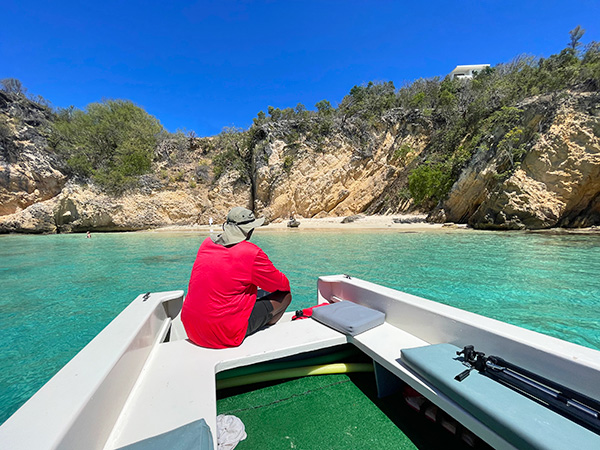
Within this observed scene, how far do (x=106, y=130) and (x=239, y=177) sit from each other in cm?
1227

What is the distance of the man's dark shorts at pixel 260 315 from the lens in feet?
6.32

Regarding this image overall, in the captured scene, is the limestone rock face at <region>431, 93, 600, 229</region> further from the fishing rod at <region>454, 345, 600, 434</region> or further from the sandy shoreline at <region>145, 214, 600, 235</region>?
the fishing rod at <region>454, 345, 600, 434</region>

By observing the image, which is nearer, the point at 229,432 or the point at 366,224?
the point at 229,432

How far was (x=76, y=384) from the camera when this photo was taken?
1.02m

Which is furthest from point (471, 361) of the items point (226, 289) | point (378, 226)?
point (378, 226)

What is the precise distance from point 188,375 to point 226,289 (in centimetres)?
54

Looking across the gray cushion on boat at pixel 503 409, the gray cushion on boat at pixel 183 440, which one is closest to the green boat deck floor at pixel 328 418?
the gray cushion on boat at pixel 503 409

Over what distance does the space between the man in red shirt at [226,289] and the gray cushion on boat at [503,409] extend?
110cm

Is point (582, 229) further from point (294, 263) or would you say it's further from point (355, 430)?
point (355, 430)

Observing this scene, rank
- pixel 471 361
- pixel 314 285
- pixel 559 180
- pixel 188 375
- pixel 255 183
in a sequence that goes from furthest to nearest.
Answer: pixel 255 183 < pixel 559 180 < pixel 314 285 < pixel 188 375 < pixel 471 361

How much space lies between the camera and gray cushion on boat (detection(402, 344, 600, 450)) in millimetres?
860

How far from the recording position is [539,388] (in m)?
1.11

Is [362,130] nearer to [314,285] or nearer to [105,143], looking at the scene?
[314,285]

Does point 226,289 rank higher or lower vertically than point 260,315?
higher
